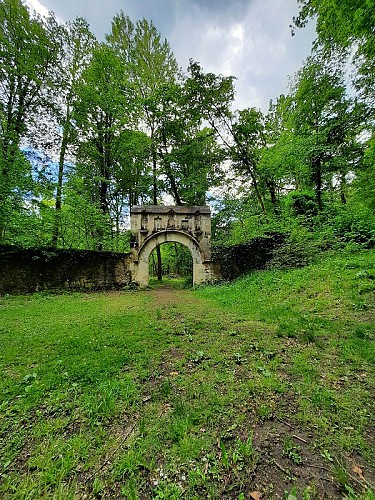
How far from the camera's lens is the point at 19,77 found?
35.6ft

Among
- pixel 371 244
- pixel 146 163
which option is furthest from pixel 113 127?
pixel 371 244

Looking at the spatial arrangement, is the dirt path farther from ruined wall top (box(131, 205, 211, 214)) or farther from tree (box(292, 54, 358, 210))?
tree (box(292, 54, 358, 210))

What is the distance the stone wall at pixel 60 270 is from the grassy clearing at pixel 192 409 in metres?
5.84

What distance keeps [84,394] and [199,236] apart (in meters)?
11.4

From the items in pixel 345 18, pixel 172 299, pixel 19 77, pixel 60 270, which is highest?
pixel 19 77

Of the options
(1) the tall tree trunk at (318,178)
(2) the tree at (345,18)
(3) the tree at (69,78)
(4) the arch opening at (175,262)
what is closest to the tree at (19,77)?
(3) the tree at (69,78)

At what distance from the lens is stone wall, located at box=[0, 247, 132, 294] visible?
9.42 m

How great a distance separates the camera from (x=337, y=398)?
A: 7.68 feet

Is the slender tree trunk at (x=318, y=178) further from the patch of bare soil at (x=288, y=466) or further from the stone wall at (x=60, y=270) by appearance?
the patch of bare soil at (x=288, y=466)

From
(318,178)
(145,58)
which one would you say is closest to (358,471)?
(318,178)

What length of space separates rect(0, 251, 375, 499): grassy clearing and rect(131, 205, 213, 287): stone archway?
8.43 m

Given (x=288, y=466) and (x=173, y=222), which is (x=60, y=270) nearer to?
(x=173, y=222)

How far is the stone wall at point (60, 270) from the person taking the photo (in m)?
9.42

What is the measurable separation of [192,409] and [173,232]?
1160 cm
